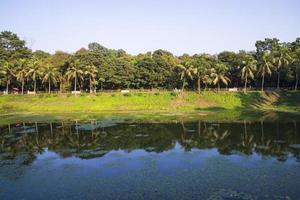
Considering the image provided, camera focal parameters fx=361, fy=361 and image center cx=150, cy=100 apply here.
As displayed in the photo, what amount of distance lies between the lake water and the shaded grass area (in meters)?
20.4

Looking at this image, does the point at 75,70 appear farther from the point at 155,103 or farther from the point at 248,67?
the point at 248,67

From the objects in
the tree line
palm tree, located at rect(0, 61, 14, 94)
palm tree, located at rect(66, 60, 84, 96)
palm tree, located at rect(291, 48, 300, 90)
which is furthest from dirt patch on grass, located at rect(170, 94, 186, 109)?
palm tree, located at rect(0, 61, 14, 94)

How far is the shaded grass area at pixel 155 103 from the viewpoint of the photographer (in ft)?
259

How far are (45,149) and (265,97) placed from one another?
56.0m

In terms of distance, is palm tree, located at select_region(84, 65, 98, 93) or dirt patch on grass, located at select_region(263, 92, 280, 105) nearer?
dirt patch on grass, located at select_region(263, 92, 280, 105)

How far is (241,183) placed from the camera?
1066 inches

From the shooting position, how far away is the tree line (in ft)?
297

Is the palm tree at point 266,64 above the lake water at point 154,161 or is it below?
above

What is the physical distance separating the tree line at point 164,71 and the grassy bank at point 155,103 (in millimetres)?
6285

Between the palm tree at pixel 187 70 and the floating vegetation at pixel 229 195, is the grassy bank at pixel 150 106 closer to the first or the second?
the palm tree at pixel 187 70

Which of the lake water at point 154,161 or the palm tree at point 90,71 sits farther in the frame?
the palm tree at point 90,71

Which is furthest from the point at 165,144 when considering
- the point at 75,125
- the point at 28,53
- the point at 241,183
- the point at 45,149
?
the point at 28,53

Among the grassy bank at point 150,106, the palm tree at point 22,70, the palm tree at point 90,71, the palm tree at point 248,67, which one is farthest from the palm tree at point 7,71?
the palm tree at point 248,67

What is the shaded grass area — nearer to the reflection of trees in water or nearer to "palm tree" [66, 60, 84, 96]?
"palm tree" [66, 60, 84, 96]
